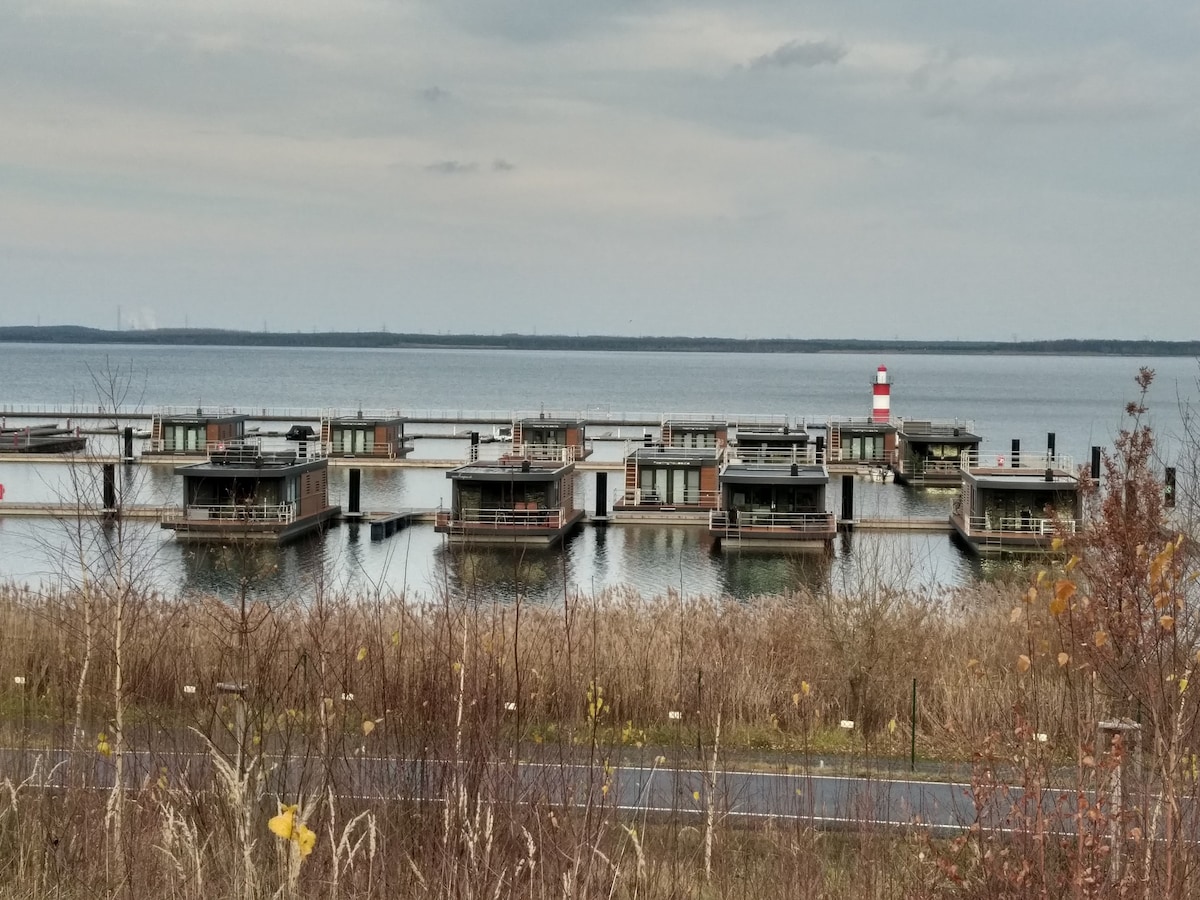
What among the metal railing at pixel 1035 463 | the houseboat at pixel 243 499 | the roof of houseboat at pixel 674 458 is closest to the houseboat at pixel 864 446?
the metal railing at pixel 1035 463

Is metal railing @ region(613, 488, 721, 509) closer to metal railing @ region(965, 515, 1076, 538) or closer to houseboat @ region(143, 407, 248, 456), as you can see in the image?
metal railing @ region(965, 515, 1076, 538)

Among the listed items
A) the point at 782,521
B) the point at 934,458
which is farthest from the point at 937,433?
the point at 782,521

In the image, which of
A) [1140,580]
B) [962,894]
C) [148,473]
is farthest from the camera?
[148,473]

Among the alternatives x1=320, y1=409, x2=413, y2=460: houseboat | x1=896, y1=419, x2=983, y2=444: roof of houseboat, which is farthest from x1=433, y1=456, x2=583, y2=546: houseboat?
x1=896, y1=419, x2=983, y2=444: roof of houseboat

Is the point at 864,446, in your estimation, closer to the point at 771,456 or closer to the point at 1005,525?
the point at 771,456

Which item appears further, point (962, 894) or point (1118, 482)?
point (1118, 482)

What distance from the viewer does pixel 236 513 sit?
39.0m

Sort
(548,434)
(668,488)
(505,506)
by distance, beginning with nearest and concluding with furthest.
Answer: (505,506), (668,488), (548,434)

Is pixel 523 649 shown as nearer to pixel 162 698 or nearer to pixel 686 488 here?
pixel 162 698

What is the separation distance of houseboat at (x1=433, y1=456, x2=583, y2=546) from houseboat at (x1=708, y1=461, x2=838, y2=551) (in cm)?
513

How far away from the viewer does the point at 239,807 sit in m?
4.34

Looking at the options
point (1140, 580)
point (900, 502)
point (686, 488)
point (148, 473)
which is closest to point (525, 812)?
point (1140, 580)

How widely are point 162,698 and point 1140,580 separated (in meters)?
9.32

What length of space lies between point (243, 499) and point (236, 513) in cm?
102
